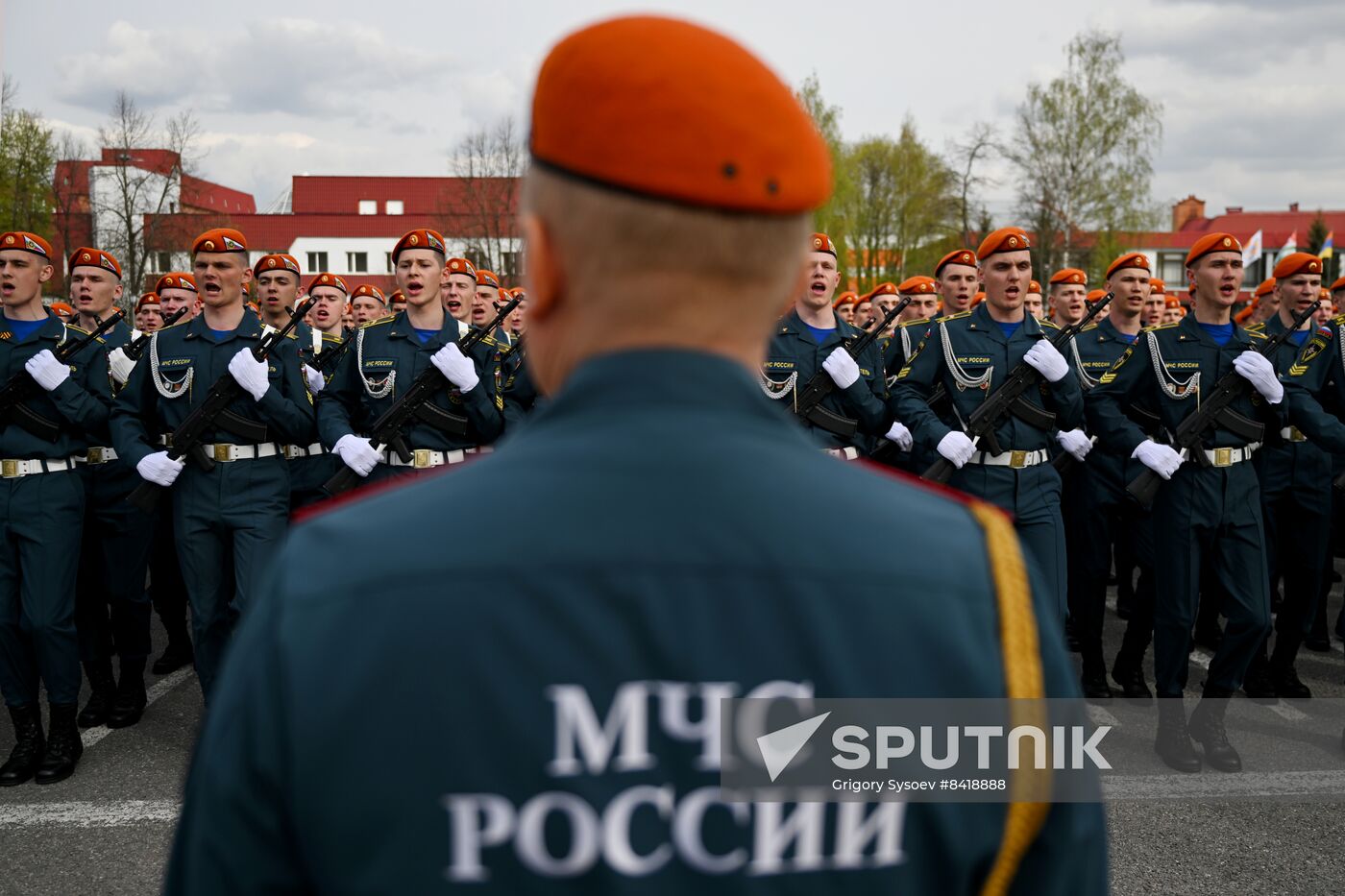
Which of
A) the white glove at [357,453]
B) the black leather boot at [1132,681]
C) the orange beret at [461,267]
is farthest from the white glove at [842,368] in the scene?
the orange beret at [461,267]

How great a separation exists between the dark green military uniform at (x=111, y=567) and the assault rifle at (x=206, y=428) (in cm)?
78

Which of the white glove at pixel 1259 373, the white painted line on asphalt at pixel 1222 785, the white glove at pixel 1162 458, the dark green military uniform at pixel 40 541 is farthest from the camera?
the white glove at pixel 1259 373

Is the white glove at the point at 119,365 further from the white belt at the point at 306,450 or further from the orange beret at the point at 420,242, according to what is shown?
the orange beret at the point at 420,242

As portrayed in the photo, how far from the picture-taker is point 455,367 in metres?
6.08

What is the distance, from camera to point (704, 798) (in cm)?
97

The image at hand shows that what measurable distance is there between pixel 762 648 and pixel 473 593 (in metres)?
0.23

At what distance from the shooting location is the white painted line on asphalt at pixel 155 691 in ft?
18.9

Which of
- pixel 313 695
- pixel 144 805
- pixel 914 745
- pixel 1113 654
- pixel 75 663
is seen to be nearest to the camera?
pixel 313 695

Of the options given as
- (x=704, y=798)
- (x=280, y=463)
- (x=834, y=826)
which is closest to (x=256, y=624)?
(x=704, y=798)

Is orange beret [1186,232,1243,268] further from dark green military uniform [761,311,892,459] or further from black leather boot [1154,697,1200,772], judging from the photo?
black leather boot [1154,697,1200,772]

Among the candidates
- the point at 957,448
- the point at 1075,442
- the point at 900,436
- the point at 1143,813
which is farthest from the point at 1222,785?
the point at 900,436

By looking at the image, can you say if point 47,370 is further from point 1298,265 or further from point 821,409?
point 1298,265

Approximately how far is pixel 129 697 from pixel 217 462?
5.05 ft

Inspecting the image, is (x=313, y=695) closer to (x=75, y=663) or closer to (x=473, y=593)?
(x=473, y=593)
